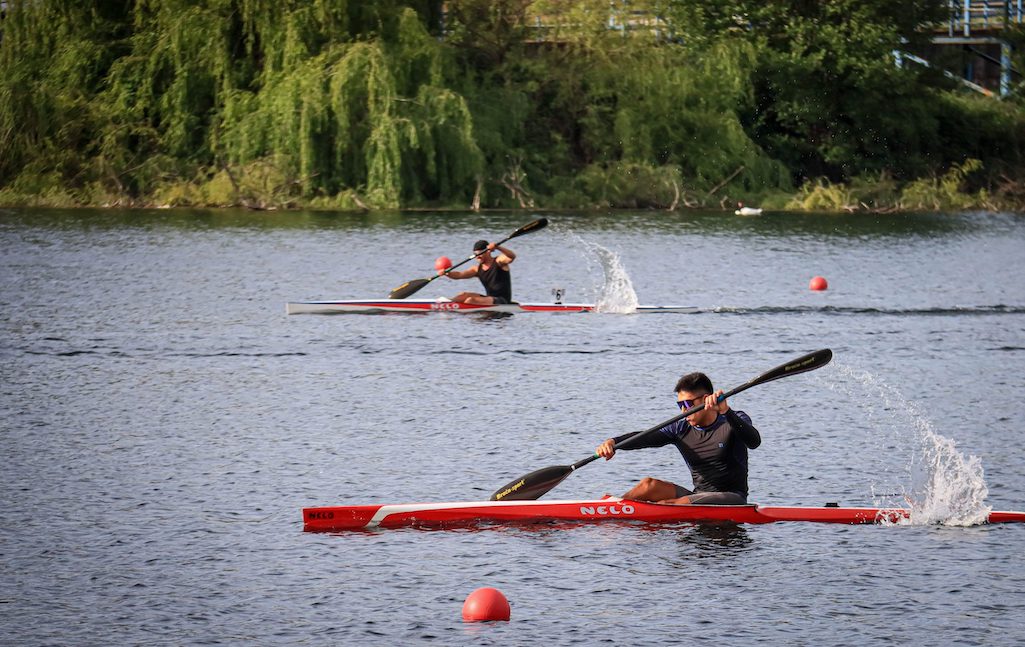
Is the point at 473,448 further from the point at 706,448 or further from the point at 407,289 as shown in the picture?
the point at 407,289

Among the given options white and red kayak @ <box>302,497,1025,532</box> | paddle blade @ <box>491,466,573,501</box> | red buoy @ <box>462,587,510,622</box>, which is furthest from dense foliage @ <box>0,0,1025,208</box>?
red buoy @ <box>462,587,510,622</box>

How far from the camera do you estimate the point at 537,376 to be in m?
25.3

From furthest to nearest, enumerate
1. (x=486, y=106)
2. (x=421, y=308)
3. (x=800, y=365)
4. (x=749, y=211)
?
(x=486, y=106) → (x=749, y=211) → (x=421, y=308) → (x=800, y=365)

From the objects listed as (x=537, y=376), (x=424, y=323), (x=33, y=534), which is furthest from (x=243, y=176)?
(x=33, y=534)

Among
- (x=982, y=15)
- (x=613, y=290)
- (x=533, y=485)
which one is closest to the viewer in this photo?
(x=533, y=485)

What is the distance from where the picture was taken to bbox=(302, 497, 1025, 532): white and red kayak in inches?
622

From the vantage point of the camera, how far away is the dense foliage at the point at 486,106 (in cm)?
Answer: 5397

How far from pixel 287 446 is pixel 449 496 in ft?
11.8

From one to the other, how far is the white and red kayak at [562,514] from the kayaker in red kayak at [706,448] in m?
0.16

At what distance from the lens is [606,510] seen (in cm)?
1588

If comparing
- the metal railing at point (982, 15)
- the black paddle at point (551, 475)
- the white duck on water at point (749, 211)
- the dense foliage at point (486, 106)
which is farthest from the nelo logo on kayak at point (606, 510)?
the metal railing at point (982, 15)

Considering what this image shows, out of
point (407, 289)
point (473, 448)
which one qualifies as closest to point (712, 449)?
point (473, 448)

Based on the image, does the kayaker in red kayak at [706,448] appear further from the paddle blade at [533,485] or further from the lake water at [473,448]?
the paddle blade at [533,485]

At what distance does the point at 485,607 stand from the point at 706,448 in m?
3.71
